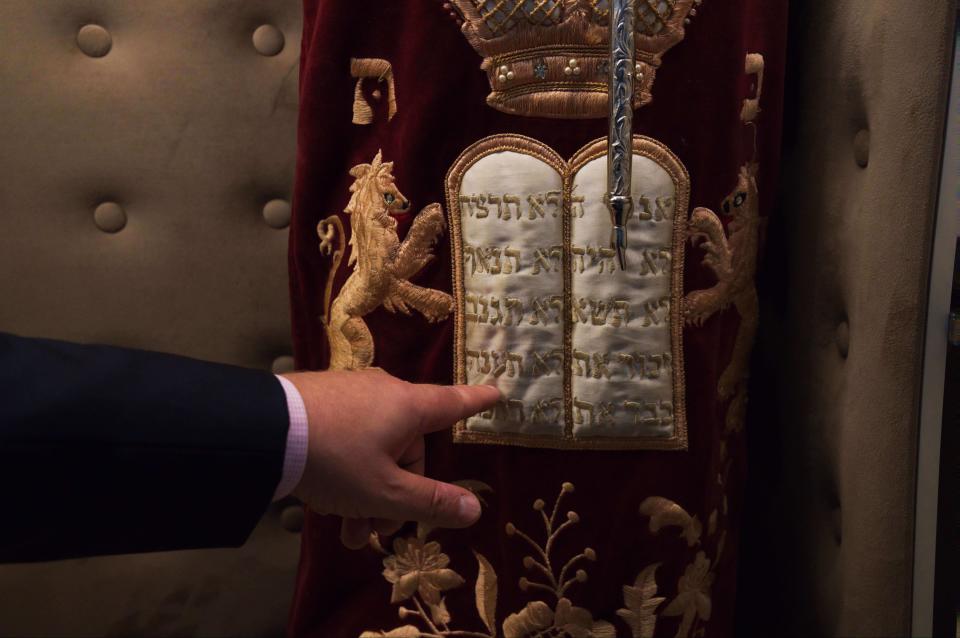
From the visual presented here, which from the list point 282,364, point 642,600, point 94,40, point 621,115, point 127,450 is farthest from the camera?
point 282,364

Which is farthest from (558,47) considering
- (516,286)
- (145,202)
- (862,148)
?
(145,202)

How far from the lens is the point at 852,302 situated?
781 millimetres

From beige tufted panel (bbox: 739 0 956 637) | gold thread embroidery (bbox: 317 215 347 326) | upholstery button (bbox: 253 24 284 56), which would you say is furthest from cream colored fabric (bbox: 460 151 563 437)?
upholstery button (bbox: 253 24 284 56)

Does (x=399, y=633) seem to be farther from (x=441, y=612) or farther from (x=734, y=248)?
(x=734, y=248)

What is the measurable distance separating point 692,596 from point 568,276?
0.95 feet

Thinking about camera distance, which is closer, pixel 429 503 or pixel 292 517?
pixel 429 503

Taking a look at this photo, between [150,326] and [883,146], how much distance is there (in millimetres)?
751

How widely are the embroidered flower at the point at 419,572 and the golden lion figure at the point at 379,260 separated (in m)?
0.16

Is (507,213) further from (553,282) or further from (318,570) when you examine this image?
(318,570)

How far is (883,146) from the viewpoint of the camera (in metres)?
0.73

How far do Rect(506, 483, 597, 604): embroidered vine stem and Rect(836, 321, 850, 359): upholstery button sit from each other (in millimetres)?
291

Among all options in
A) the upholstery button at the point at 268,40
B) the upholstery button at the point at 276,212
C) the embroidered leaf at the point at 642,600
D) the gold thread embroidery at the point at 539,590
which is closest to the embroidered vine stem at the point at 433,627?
the gold thread embroidery at the point at 539,590

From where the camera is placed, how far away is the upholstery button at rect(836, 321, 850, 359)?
0.81 metres

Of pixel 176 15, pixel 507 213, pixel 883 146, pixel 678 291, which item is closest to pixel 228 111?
pixel 176 15
